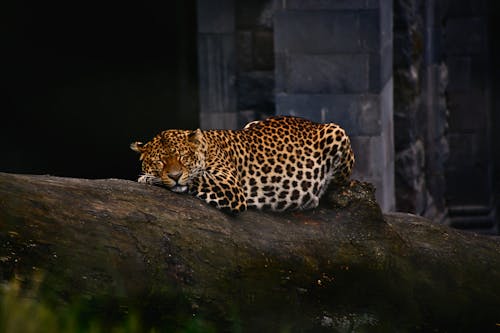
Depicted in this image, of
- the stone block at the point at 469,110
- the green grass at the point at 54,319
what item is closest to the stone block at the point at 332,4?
the green grass at the point at 54,319

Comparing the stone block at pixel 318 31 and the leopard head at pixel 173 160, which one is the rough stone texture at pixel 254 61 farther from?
the leopard head at pixel 173 160

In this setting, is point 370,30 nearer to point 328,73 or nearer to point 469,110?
point 328,73

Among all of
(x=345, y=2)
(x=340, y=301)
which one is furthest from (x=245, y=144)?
(x=345, y=2)

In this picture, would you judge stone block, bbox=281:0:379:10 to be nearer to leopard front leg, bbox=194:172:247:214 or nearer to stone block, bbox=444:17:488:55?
leopard front leg, bbox=194:172:247:214

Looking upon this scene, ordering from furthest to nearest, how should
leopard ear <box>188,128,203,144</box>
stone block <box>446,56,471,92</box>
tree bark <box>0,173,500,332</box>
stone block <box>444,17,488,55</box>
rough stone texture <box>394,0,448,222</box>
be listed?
stone block <box>446,56,471,92</box>
stone block <box>444,17,488,55</box>
rough stone texture <box>394,0,448,222</box>
leopard ear <box>188,128,203,144</box>
tree bark <box>0,173,500,332</box>

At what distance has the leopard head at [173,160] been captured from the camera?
8.10m

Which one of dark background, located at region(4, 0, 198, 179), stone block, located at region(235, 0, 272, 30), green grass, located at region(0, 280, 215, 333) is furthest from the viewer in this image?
dark background, located at region(4, 0, 198, 179)

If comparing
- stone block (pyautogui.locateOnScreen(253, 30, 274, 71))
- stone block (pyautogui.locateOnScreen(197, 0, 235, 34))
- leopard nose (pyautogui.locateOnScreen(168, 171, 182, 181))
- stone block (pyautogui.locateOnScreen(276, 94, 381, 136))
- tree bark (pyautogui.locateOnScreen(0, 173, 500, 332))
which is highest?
stone block (pyautogui.locateOnScreen(197, 0, 235, 34))

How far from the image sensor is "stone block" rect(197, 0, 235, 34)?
11.9m

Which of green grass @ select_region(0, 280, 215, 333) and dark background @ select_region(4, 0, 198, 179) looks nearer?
green grass @ select_region(0, 280, 215, 333)

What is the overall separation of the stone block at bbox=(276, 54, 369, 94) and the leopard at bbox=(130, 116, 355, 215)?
2.11 metres

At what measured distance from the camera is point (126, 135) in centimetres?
1377

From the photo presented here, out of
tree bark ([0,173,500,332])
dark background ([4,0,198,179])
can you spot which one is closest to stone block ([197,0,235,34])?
dark background ([4,0,198,179])

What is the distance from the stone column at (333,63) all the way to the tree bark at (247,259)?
7.85 ft
